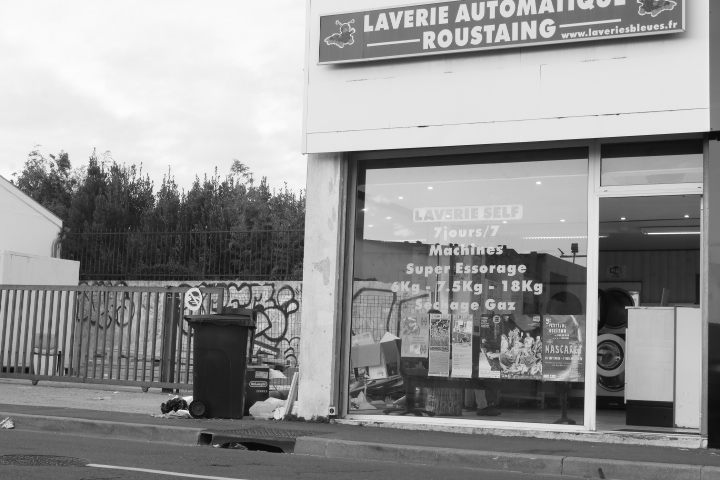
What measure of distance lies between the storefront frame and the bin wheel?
66.5 inches

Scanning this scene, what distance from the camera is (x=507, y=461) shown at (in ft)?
27.6

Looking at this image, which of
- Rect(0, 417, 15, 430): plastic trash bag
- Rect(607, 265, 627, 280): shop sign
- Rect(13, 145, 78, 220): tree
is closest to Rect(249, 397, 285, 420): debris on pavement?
Rect(0, 417, 15, 430): plastic trash bag

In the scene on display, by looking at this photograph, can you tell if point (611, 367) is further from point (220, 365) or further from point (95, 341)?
point (95, 341)

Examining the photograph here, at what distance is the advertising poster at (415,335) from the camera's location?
11039mm

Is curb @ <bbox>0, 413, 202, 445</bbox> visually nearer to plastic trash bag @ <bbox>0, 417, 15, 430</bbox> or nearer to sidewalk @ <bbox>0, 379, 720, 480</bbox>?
sidewalk @ <bbox>0, 379, 720, 480</bbox>

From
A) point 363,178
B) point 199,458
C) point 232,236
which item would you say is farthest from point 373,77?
point 232,236

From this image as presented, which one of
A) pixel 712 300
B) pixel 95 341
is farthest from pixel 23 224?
pixel 712 300

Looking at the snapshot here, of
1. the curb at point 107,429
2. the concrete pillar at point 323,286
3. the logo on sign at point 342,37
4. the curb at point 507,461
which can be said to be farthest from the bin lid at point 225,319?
the logo on sign at point 342,37

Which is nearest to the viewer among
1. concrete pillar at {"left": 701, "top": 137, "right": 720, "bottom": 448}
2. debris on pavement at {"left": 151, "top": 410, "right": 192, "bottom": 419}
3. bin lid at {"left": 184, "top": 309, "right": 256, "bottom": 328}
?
concrete pillar at {"left": 701, "top": 137, "right": 720, "bottom": 448}

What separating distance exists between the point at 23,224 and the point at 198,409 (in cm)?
1696

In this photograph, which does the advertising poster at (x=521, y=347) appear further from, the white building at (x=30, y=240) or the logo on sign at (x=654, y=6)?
the white building at (x=30, y=240)

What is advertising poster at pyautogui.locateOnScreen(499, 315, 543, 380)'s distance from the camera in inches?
413

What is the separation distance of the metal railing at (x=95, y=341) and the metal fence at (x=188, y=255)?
6.29m

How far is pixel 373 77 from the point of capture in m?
11.2
